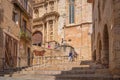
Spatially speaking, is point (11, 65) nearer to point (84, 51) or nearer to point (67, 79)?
point (67, 79)

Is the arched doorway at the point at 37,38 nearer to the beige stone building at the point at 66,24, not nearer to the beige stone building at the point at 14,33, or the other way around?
the beige stone building at the point at 66,24

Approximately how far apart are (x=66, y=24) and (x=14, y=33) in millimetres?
20250

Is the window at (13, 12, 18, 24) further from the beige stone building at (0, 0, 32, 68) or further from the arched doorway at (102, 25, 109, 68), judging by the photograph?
the arched doorway at (102, 25, 109, 68)

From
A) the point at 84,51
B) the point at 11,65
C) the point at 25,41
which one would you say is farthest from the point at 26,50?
the point at 84,51

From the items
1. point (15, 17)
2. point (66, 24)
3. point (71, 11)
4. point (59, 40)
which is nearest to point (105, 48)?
point (15, 17)

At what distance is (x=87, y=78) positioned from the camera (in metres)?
13.2

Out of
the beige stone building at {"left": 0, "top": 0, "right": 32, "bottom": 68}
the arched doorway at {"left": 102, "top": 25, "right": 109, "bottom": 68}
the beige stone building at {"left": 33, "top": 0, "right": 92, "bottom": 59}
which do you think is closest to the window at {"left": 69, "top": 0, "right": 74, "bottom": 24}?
the beige stone building at {"left": 33, "top": 0, "right": 92, "bottom": 59}

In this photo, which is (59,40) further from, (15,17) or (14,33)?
(14,33)

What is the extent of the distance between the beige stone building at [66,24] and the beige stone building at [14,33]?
1280cm

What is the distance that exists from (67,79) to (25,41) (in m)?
14.8

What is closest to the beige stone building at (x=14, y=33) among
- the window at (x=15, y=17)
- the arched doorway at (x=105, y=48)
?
the window at (x=15, y=17)

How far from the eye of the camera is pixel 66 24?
43.3 m

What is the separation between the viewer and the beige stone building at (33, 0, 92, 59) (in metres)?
40.4

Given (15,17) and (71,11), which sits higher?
(71,11)
